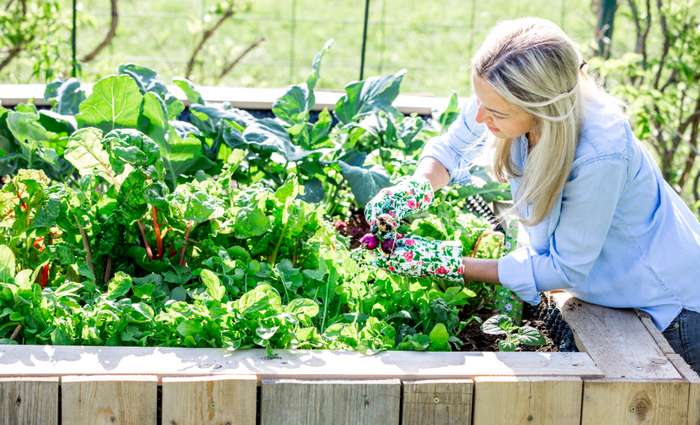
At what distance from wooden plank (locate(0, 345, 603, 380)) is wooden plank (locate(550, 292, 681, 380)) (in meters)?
0.06

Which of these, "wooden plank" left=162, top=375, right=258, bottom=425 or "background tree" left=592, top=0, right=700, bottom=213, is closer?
"wooden plank" left=162, top=375, right=258, bottom=425

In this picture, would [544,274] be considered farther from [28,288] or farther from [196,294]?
[28,288]

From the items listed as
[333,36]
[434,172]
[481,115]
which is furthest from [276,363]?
[333,36]

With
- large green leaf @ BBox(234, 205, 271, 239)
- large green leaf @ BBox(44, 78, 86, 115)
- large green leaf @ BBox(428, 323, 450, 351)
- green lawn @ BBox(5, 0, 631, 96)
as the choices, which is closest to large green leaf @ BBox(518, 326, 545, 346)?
large green leaf @ BBox(428, 323, 450, 351)

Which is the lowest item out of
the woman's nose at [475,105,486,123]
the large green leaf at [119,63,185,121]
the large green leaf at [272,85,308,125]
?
the large green leaf at [272,85,308,125]

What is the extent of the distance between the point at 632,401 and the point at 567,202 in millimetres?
434

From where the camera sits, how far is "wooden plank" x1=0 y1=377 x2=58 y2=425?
1.93 meters

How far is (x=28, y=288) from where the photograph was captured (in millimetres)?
2154

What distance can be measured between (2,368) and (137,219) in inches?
19.9

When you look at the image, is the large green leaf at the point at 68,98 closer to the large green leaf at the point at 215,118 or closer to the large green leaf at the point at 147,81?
the large green leaf at the point at 147,81

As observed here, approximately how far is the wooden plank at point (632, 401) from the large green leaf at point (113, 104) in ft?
4.38

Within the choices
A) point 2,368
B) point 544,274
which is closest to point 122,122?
point 2,368

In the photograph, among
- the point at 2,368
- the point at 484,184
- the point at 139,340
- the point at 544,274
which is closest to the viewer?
the point at 2,368

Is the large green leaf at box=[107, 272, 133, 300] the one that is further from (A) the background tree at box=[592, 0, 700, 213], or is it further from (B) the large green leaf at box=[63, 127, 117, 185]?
(A) the background tree at box=[592, 0, 700, 213]
